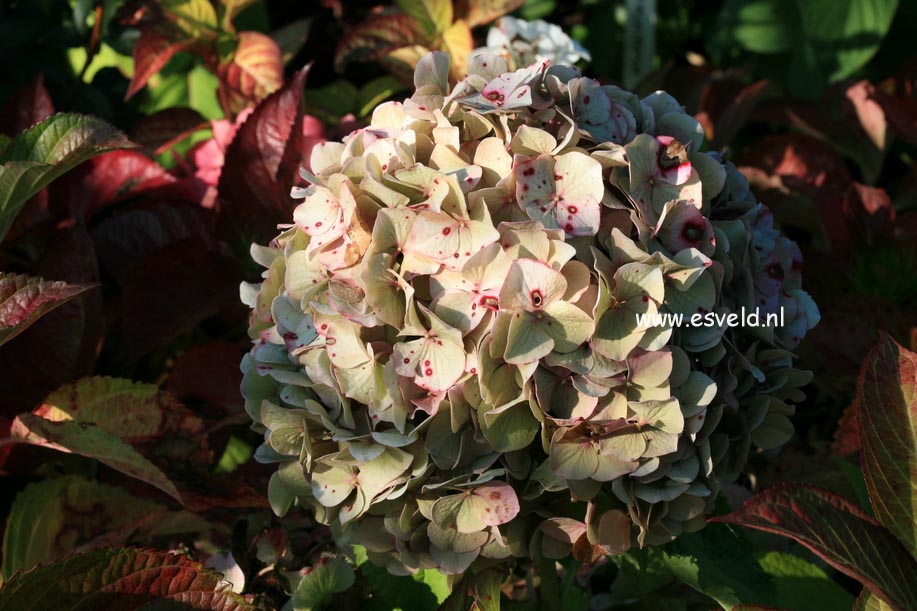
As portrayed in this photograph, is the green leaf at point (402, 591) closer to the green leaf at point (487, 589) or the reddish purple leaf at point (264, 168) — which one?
the green leaf at point (487, 589)

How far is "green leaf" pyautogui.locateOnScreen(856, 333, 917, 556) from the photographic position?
2.52 feet

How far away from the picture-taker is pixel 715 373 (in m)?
0.78

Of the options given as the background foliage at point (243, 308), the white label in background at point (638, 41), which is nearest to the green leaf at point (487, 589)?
the background foliage at point (243, 308)

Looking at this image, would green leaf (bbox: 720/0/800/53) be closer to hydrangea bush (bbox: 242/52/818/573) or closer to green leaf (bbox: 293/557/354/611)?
hydrangea bush (bbox: 242/52/818/573)

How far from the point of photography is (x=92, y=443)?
0.83 m

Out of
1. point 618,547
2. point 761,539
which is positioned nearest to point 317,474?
point 618,547

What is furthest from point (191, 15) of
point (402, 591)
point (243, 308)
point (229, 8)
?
point (402, 591)

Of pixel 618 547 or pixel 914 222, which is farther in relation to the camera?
pixel 914 222

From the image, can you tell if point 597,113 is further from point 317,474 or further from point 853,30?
point 853,30

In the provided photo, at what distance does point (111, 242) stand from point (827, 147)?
1.08m

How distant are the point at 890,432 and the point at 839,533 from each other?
99 millimetres

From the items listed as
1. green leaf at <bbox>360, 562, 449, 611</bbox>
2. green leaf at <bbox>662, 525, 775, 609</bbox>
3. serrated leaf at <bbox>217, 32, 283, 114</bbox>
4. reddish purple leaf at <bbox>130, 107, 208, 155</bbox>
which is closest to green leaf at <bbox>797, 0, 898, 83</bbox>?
serrated leaf at <bbox>217, 32, 283, 114</bbox>

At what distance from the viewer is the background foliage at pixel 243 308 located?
2.56ft

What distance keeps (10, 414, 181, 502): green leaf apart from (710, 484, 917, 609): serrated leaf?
46cm
